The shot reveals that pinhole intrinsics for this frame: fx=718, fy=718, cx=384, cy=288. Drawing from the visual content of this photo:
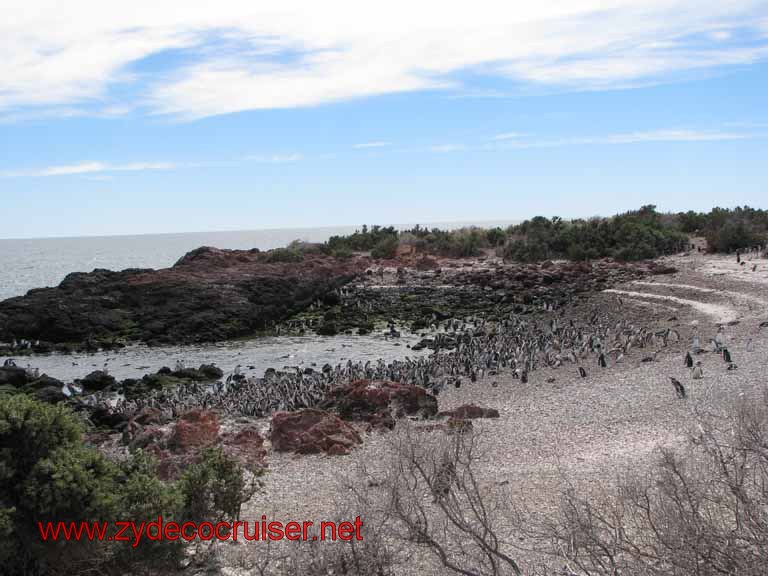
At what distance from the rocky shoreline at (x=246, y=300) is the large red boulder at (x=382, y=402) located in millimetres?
16509

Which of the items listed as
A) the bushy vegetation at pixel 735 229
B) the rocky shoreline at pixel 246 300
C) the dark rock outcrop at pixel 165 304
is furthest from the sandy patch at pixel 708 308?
the dark rock outcrop at pixel 165 304

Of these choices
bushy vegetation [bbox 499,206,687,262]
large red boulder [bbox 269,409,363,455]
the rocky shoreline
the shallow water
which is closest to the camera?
large red boulder [bbox 269,409,363,455]

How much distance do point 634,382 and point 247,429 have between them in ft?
24.6

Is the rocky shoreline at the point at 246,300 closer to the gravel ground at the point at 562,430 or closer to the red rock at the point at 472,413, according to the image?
the gravel ground at the point at 562,430

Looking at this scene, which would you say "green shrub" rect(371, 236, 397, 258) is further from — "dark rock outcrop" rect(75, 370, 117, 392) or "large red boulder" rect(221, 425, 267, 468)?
"large red boulder" rect(221, 425, 267, 468)

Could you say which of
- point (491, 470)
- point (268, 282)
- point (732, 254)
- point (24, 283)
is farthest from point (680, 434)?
point (24, 283)

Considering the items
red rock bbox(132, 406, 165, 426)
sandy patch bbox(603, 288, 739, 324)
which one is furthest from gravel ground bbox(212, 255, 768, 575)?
red rock bbox(132, 406, 165, 426)

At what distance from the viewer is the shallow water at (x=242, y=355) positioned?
79.9 feet

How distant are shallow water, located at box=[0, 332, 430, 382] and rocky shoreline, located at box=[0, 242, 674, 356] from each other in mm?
1541

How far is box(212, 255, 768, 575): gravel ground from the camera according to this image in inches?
336

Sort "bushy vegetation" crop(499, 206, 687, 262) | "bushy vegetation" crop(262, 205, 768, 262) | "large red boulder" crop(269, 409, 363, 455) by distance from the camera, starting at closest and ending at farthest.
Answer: "large red boulder" crop(269, 409, 363, 455)
"bushy vegetation" crop(262, 205, 768, 262)
"bushy vegetation" crop(499, 206, 687, 262)

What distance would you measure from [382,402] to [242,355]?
47.5 feet

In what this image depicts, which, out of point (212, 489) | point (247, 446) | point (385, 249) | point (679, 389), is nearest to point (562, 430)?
point (679, 389)

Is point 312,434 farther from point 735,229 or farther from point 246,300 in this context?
point 735,229
